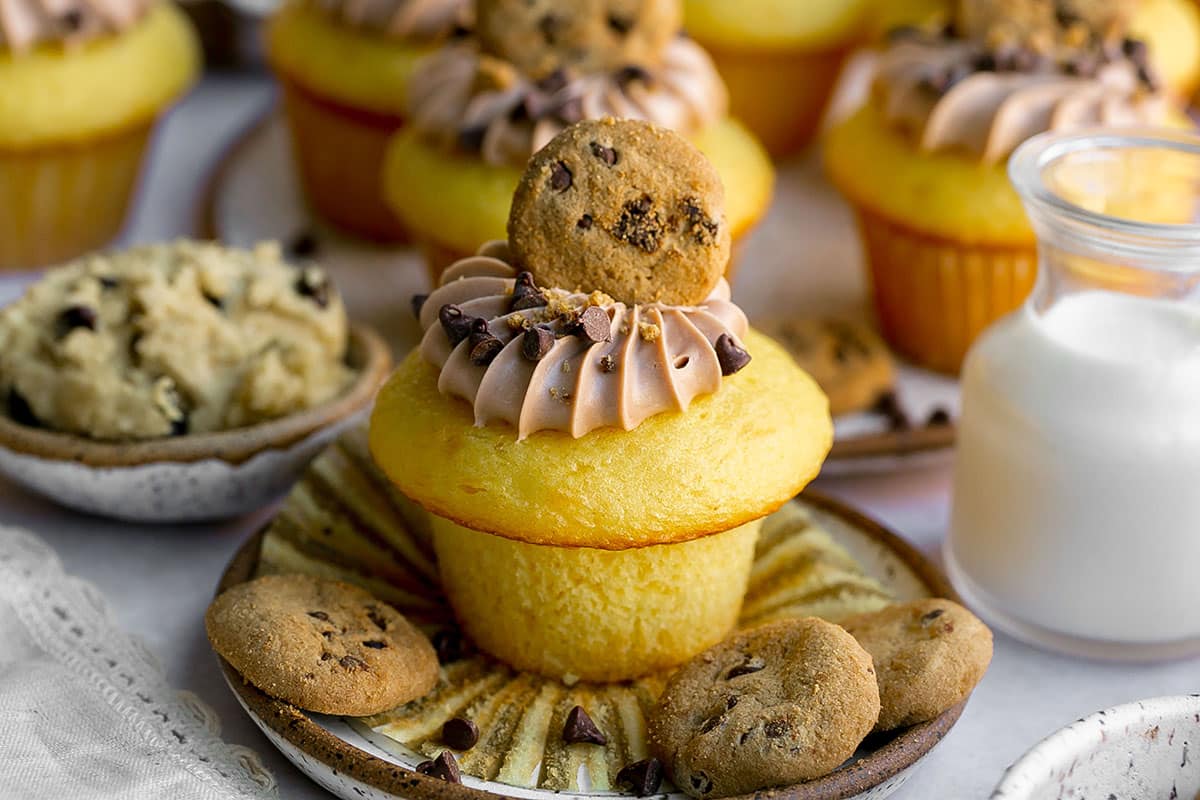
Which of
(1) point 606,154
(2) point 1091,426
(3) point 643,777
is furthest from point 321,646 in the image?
(2) point 1091,426

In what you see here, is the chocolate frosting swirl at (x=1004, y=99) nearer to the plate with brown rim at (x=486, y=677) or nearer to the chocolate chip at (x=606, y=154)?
the plate with brown rim at (x=486, y=677)

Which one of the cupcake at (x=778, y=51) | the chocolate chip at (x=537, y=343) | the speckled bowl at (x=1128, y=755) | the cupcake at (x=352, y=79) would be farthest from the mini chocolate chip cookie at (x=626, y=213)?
the cupcake at (x=778, y=51)

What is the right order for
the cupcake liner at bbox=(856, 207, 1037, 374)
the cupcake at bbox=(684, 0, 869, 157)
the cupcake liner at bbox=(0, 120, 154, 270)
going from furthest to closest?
the cupcake at bbox=(684, 0, 869, 157) < the cupcake liner at bbox=(0, 120, 154, 270) < the cupcake liner at bbox=(856, 207, 1037, 374)

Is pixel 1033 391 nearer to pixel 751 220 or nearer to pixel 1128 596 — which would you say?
pixel 1128 596

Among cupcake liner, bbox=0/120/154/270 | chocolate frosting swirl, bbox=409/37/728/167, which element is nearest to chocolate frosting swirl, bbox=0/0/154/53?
cupcake liner, bbox=0/120/154/270

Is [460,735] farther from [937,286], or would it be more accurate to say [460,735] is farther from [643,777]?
[937,286]

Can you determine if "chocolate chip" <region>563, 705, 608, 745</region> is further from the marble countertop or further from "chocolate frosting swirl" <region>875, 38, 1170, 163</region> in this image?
"chocolate frosting swirl" <region>875, 38, 1170, 163</region>
